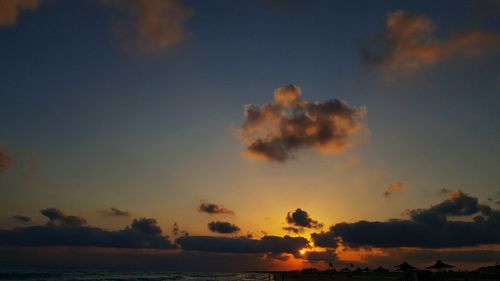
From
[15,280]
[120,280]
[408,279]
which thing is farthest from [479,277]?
[15,280]

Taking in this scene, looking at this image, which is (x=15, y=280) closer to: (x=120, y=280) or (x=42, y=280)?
(x=42, y=280)

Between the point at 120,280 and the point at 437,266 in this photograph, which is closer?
the point at 437,266

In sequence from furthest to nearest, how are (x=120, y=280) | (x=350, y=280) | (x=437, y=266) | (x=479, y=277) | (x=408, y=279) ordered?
(x=120, y=280) → (x=350, y=280) → (x=479, y=277) → (x=437, y=266) → (x=408, y=279)

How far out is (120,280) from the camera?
11006 centimetres

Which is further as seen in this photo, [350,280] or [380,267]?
[380,267]

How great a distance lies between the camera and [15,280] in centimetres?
9425

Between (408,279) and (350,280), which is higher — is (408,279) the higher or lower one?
the higher one

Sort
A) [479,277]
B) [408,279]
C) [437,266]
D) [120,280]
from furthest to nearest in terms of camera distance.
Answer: [120,280], [479,277], [437,266], [408,279]

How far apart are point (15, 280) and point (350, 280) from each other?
259ft

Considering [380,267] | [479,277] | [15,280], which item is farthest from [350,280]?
[15,280]

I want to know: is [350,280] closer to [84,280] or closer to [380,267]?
[380,267]

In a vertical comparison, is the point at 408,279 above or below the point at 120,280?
above

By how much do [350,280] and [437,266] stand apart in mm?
41744

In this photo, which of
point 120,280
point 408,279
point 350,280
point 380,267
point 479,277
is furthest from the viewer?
point 120,280
